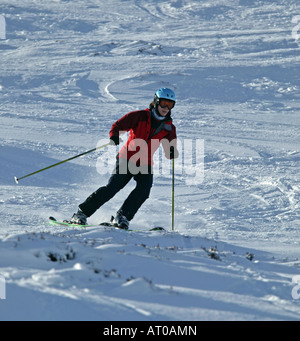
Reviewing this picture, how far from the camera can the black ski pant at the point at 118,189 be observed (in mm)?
7285

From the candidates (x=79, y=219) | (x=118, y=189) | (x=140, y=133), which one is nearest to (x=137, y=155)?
(x=140, y=133)

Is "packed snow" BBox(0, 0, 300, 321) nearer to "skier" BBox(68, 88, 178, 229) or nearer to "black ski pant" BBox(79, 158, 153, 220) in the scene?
"black ski pant" BBox(79, 158, 153, 220)

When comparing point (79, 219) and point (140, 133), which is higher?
point (140, 133)

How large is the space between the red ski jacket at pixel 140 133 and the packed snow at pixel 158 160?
149 cm

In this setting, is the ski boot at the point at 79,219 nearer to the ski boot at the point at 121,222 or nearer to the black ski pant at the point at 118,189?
the black ski pant at the point at 118,189

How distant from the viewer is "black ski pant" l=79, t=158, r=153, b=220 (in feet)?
23.9

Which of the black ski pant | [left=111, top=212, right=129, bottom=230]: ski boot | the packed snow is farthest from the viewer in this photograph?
the black ski pant

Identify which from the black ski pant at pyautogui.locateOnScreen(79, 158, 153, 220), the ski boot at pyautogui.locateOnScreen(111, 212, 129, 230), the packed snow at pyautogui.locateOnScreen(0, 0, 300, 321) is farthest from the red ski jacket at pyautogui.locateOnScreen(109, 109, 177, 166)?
the packed snow at pyautogui.locateOnScreen(0, 0, 300, 321)

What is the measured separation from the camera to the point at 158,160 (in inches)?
475

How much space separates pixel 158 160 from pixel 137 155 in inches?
189

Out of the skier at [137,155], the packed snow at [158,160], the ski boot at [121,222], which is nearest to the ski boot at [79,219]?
the skier at [137,155]

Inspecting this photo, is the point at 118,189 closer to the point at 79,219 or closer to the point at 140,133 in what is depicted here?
the point at 79,219

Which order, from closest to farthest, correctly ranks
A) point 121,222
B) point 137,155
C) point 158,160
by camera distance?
point 121,222 < point 137,155 < point 158,160
